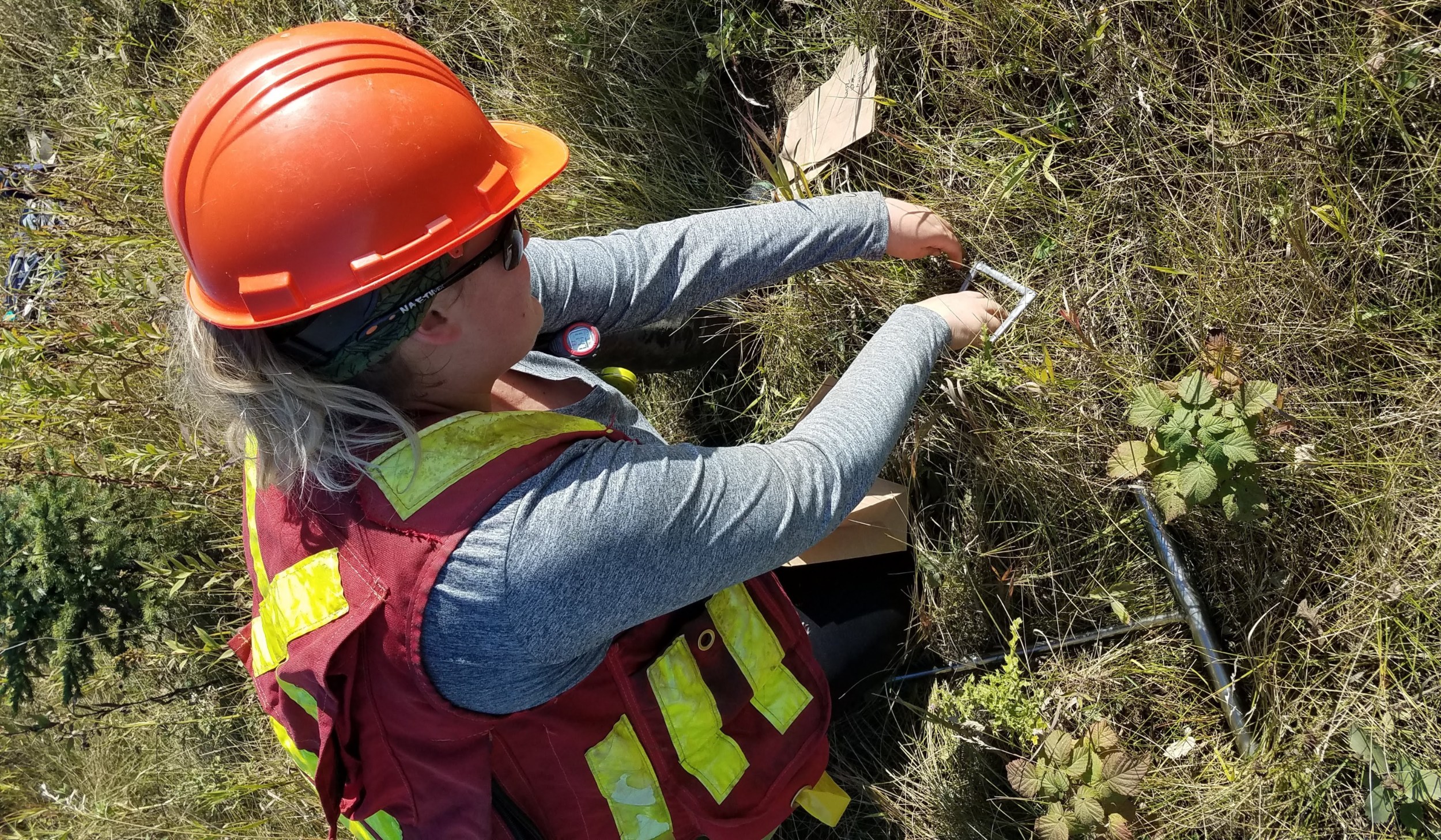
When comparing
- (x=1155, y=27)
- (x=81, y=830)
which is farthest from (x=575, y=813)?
(x=81, y=830)

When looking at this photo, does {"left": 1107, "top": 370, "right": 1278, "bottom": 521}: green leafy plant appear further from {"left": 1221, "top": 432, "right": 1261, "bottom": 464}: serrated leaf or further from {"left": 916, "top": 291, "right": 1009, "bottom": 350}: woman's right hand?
{"left": 916, "top": 291, "right": 1009, "bottom": 350}: woman's right hand

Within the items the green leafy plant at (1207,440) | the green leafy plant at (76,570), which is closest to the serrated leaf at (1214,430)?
the green leafy plant at (1207,440)

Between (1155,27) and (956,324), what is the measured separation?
2.39ft

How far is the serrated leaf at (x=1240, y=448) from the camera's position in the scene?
154cm

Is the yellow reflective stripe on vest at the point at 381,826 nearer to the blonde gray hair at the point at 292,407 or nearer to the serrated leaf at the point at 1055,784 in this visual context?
the blonde gray hair at the point at 292,407

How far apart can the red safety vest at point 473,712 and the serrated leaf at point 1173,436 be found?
0.79 meters

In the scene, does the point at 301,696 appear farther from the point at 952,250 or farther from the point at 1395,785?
the point at 1395,785

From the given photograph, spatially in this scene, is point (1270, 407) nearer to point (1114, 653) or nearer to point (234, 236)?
point (1114, 653)

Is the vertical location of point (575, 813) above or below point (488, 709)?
below

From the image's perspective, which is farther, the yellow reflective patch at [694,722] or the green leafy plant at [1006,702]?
the green leafy plant at [1006,702]

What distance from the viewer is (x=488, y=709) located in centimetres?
120

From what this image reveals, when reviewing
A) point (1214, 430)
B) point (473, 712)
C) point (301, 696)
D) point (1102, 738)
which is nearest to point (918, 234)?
point (1214, 430)

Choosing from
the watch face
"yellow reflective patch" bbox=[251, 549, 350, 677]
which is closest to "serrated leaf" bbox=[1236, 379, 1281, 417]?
the watch face

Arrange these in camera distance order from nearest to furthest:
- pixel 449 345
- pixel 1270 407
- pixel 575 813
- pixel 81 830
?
1. pixel 449 345
2. pixel 575 813
3. pixel 1270 407
4. pixel 81 830
